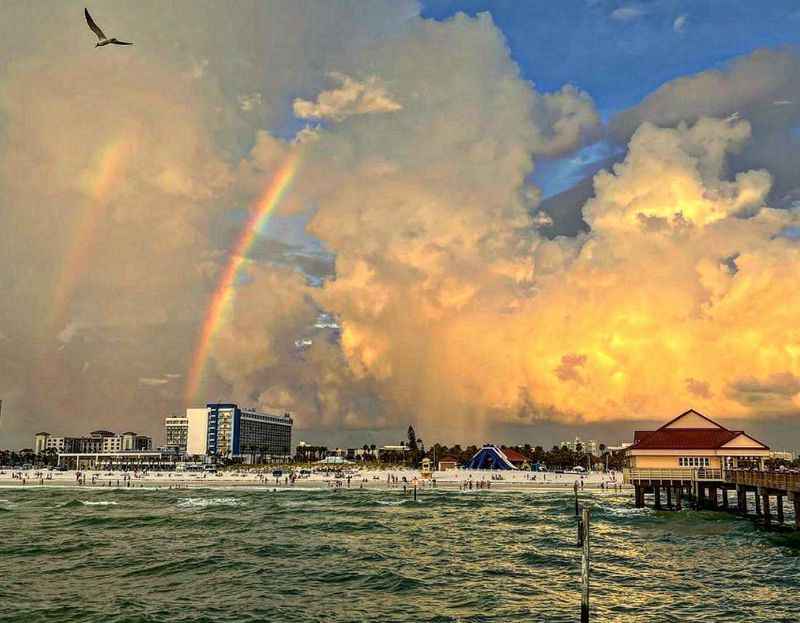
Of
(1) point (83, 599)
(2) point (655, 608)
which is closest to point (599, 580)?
(2) point (655, 608)

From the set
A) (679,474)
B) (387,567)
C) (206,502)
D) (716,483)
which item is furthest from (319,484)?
(387,567)

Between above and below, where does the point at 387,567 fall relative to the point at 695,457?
below

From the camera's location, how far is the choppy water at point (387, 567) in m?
36.3

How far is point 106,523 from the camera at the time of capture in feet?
252

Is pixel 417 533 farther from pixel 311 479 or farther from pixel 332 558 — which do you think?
pixel 311 479

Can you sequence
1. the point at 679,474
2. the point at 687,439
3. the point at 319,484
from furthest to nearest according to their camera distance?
the point at 319,484
the point at 687,439
the point at 679,474

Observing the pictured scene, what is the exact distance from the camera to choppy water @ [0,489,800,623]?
119 ft

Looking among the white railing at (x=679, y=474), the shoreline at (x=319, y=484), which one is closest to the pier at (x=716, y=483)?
the white railing at (x=679, y=474)

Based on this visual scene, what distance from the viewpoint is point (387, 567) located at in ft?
161

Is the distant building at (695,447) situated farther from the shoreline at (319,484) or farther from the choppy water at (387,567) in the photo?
the shoreline at (319,484)

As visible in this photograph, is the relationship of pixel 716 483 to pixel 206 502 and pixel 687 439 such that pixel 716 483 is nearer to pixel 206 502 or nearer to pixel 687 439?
pixel 687 439

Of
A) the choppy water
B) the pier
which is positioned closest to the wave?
the choppy water

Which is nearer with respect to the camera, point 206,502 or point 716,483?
point 716,483

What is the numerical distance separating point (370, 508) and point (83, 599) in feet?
192
